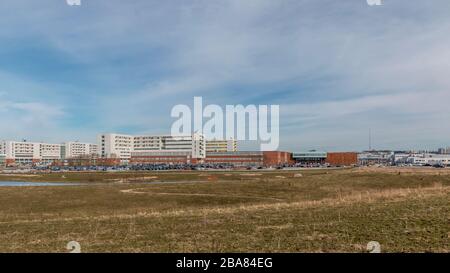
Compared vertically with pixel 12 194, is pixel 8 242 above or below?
above

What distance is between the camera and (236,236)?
42.5 feet

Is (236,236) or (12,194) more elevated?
(236,236)

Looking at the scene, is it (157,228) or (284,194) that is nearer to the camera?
(157,228)

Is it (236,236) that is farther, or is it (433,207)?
(433,207)
